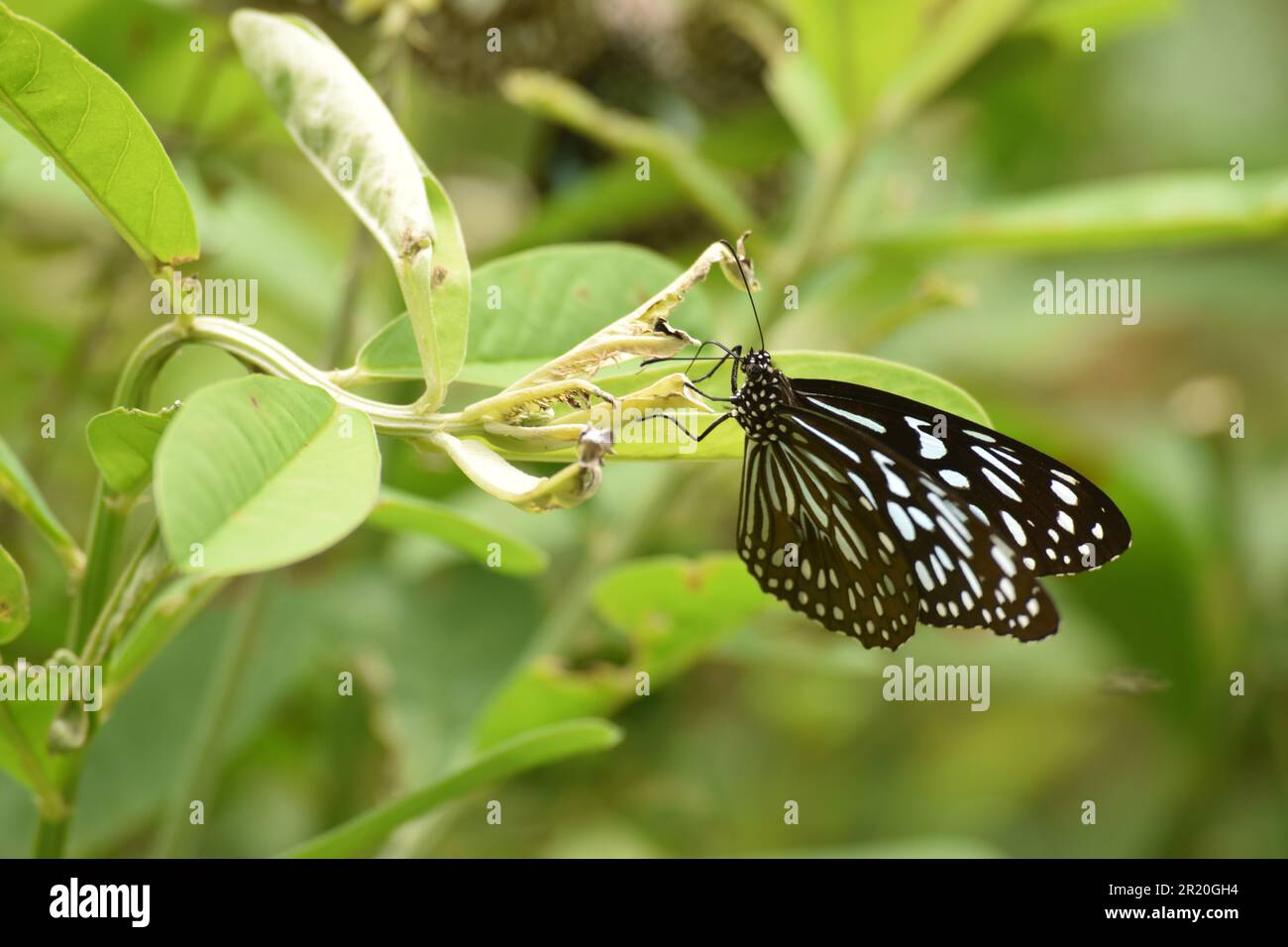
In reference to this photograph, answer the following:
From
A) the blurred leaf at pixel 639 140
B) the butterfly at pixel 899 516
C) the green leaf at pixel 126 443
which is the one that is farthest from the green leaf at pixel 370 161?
the blurred leaf at pixel 639 140

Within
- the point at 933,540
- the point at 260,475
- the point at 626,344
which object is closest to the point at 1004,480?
the point at 933,540

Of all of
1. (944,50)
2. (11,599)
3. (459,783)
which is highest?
(944,50)

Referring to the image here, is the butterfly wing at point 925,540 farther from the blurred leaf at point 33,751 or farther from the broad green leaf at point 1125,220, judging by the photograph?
the blurred leaf at point 33,751

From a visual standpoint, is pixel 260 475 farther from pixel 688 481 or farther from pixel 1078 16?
pixel 1078 16

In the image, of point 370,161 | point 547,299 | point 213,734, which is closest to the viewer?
point 370,161

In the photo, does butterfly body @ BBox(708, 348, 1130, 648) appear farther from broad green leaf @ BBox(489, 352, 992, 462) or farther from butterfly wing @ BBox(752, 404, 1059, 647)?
broad green leaf @ BBox(489, 352, 992, 462)
